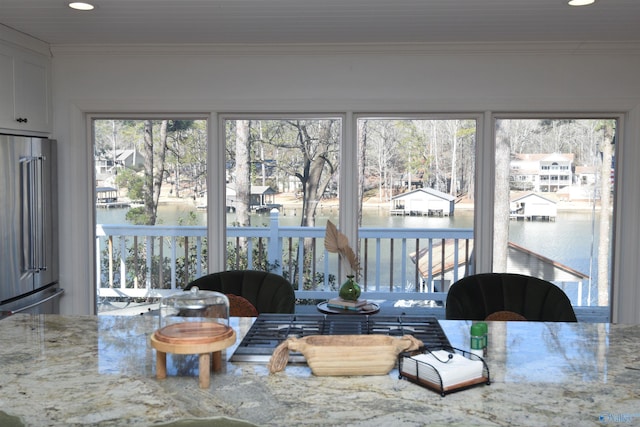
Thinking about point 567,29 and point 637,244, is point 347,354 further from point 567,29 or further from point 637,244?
point 637,244

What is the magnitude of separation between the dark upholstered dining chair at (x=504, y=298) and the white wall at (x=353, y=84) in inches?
58.0

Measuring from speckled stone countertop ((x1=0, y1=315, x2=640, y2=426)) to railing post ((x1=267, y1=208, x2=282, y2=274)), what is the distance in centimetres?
258

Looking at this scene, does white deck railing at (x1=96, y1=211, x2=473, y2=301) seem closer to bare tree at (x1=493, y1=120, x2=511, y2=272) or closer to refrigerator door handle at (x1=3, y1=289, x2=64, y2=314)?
bare tree at (x1=493, y1=120, x2=511, y2=272)

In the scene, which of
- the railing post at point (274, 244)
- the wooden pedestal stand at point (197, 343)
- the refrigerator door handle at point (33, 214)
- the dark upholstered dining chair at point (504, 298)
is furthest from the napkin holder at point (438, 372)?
the refrigerator door handle at point (33, 214)

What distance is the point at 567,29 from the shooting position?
400 cm

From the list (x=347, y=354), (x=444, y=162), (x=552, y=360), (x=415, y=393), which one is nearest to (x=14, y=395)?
(x=347, y=354)

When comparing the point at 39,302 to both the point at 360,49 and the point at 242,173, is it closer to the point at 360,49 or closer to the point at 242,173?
the point at 242,173

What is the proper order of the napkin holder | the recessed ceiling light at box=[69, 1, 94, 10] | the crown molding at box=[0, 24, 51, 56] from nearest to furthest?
the napkin holder → the recessed ceiling light at box=[69, 1, 94, 10] → the crown molding at box=[0, 24, 51, 56]

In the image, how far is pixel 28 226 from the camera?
421cm

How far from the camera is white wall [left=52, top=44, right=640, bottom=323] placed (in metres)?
4.45

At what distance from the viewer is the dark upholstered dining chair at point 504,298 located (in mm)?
3068

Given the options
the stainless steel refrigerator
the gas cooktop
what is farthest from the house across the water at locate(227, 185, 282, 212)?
the gas cooktop

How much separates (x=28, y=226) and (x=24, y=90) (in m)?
0.90

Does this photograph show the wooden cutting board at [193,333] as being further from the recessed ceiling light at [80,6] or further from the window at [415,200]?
the window at [415,200]
